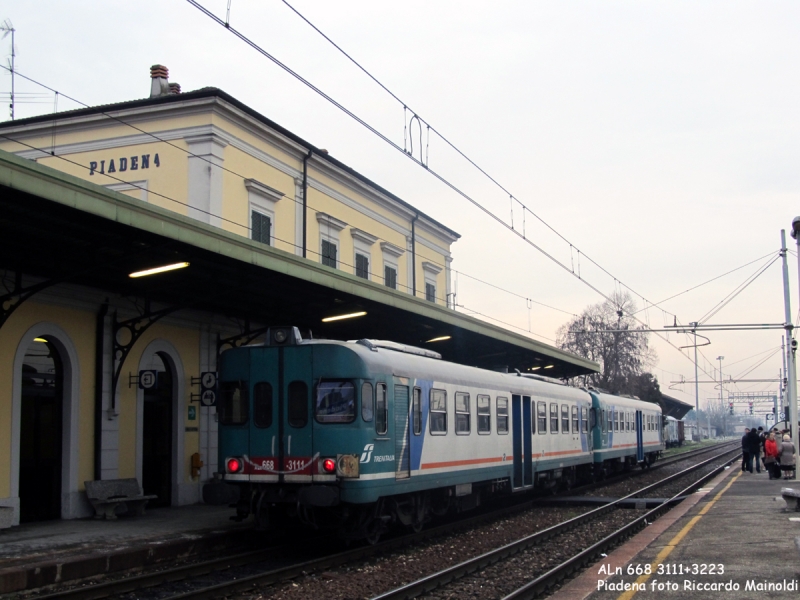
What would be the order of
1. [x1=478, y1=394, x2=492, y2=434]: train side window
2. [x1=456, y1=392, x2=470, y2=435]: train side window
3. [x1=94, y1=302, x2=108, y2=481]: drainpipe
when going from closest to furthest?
[x1=456, y1=392, x2=470, y2=435]: train side window, [x1=94, y1=302, x2=108, y2=481]: drainpipe, [x1=478, y1=394, x2=492, y2=434]: train side window

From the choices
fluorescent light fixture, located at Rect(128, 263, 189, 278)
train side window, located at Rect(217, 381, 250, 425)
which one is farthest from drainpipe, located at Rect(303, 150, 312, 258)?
train side window, located at Rect(217, 381, 250, 425)

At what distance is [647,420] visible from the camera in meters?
33.9

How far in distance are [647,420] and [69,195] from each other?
92.0 ft

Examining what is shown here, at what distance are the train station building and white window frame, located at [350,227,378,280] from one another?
0.25 feet

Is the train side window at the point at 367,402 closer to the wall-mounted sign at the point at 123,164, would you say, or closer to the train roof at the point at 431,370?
the train roof at the point at 431,370

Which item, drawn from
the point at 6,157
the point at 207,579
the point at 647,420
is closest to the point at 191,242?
the point at 6,157

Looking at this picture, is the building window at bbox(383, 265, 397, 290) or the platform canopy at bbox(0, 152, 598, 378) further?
the building window at bbox(383, 265, 397, 290)

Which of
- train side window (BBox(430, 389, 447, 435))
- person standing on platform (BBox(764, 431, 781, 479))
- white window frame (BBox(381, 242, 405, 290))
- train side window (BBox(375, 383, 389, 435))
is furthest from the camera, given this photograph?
white window frame (BBox(381, 242, 405, 290))

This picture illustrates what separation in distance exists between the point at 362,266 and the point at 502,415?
11.3m

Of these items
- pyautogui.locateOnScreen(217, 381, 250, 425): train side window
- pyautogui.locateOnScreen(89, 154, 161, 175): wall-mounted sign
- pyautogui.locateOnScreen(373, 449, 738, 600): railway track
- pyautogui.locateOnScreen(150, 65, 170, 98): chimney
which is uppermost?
pyautogui.locateOnScreen(150, 65, 170, 98): chimney

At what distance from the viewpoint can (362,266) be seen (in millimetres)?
27266

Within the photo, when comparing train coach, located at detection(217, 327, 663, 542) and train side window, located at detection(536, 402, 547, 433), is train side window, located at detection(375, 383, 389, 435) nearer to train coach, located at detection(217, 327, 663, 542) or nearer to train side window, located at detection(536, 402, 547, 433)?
train coach, located at detection(217, 327, 663, 542)

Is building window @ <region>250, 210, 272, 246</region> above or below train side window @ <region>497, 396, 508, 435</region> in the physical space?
above

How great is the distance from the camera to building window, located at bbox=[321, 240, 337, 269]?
82.6ft
